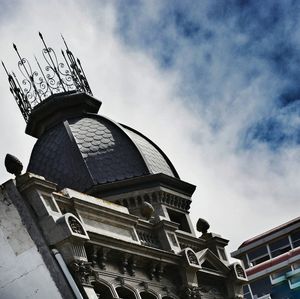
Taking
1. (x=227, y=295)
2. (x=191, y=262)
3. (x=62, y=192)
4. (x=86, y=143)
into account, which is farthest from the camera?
(x=86, y=143)

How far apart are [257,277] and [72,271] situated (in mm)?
34363

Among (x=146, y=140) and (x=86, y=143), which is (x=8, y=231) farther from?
(x=146, y=140)

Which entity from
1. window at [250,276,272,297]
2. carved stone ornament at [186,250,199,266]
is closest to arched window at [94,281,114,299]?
carved stone ornament at [186,250,199,266]

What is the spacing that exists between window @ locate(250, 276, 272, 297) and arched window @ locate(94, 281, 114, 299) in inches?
1245

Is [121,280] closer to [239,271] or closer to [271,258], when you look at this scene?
[239,271]

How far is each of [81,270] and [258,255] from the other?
37912 millimetres

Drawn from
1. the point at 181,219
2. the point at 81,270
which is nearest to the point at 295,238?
the point at 181,219

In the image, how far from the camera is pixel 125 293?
1491 inches

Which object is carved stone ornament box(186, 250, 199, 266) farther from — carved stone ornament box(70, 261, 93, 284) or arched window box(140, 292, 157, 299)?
carved stone ornament box(70, 261, 93, 284)

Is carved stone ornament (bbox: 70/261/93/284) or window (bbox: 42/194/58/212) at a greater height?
window (bbox: 42/194/58/212)

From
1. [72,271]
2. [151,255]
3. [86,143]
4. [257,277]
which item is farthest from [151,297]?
[257,277]

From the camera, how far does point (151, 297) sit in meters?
39.1

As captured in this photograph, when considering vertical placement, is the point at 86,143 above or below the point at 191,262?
above

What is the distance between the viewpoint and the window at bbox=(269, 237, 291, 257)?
70.9 metres
